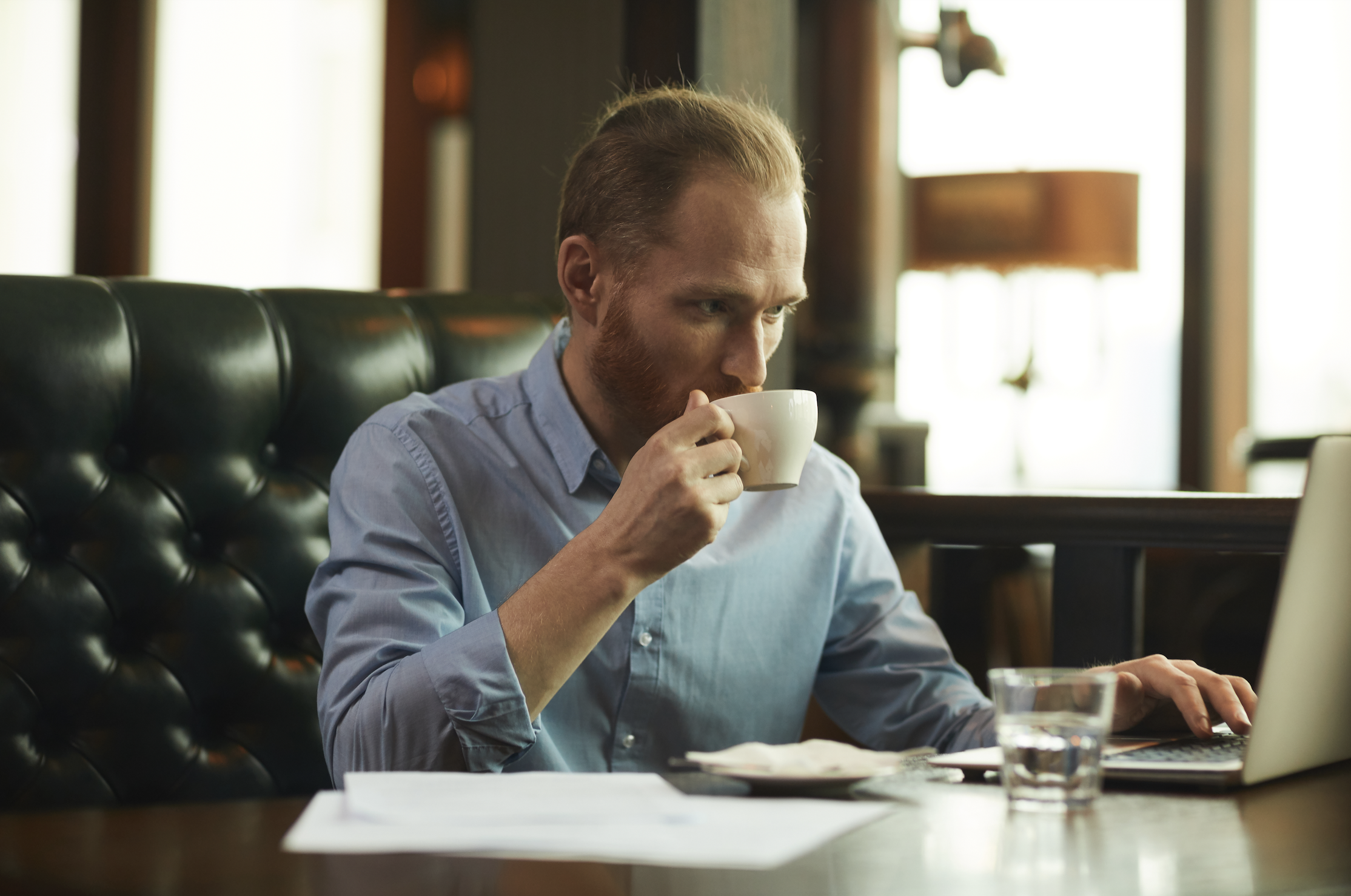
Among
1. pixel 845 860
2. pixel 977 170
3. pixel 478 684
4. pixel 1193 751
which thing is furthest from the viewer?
pixel 977 170

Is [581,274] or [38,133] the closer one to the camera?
[581,274]

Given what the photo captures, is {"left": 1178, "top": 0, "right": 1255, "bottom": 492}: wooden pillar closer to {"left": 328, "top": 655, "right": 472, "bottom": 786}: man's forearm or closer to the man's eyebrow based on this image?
the man's eyebrow

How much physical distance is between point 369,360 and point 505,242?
1.74 m

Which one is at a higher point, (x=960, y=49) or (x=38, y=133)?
(x=38, y=133)

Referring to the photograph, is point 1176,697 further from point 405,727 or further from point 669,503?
point 405,727

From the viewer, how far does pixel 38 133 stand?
4520 mm

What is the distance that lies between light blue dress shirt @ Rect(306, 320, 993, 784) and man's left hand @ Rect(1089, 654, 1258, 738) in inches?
8.6

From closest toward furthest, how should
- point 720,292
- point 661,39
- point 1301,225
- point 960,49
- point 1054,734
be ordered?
point 1054,734, point 720,292, point 960,49, point 661,39, point 1301,225

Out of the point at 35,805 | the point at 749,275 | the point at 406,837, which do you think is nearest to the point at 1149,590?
the point at 749,275

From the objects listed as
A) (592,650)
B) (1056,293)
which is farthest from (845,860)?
(1056,293)

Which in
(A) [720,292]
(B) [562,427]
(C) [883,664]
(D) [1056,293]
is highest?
(D) [1056,293]

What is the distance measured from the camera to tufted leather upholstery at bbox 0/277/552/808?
4.11ft

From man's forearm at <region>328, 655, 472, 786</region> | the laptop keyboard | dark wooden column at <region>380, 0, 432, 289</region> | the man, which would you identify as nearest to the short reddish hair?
the man

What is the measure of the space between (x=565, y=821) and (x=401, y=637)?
1.64ft
